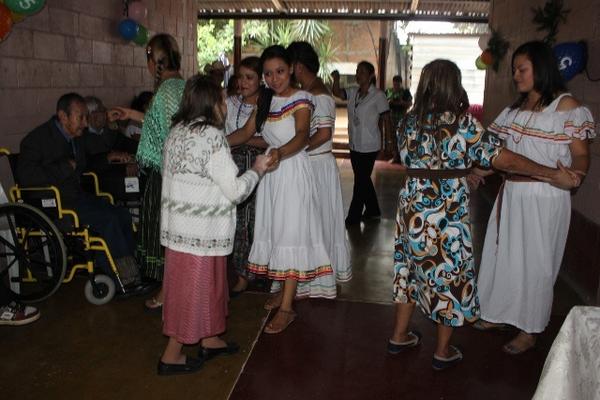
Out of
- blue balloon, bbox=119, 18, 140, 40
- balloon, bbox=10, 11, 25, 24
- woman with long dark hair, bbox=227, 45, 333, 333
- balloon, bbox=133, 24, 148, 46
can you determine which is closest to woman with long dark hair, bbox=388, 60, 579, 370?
woman with long dark hair, bbox=227, 45, 333, 333

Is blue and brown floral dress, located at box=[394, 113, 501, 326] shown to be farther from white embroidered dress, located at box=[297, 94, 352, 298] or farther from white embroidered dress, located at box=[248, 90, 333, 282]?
white embroidered dress, located at box=[297, 94, 352, 298]

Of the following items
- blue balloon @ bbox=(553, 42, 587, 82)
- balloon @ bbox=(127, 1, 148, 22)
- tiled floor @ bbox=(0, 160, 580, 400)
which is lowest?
tiled floor @ bbox=(0, 160, 580, 400)

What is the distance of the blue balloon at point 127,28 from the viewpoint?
531 cm

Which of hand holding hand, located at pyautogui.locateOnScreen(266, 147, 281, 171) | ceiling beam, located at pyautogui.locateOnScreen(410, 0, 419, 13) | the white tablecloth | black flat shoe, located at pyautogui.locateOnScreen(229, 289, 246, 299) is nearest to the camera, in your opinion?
the white tablecloth

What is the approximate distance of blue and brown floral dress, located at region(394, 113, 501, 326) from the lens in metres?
2.36

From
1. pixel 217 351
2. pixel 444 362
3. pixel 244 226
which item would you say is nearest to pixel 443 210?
pixel 444 362

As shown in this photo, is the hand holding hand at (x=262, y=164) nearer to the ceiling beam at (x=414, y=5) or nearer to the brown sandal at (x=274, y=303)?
the brown sandal at (x=274, y=303)

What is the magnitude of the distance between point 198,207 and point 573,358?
59.2 inches

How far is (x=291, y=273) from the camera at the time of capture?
9.84 ft

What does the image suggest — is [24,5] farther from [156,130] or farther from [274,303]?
[274,303]

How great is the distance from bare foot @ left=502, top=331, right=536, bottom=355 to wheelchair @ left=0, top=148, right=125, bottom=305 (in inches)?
88.5

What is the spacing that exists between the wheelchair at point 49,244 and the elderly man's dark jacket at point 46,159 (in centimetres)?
7

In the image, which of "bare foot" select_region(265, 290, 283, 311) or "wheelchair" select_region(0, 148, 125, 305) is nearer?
"wheelchair" select_region(0, 148, 125, 305)

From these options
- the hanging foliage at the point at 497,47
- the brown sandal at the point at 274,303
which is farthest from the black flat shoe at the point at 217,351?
the hanging foliage at the point at 497,47
